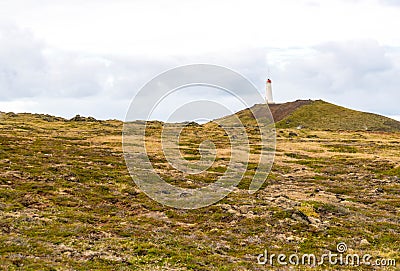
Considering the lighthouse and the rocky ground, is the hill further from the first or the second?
the rocky ground

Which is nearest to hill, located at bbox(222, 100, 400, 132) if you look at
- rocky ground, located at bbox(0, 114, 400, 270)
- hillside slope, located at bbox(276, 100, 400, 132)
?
hillside slope, located at bbox(276, 100, 400, 132)

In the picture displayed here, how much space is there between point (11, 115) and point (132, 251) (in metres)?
120

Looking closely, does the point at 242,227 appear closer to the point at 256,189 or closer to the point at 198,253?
the point at 198,253

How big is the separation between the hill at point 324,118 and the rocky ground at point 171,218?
3812 inches

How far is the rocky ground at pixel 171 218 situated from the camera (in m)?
23.9

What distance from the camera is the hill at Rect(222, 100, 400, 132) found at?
501 ft

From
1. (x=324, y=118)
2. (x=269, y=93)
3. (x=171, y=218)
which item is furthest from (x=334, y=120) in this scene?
(x=171, y=218)

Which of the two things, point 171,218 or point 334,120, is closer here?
point 171,218

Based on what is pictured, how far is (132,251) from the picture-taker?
24.7 metres

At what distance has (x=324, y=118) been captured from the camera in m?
163

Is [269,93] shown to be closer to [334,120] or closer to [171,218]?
[334,120]

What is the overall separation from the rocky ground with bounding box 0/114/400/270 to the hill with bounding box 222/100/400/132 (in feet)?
318

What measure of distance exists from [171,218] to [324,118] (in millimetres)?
138709

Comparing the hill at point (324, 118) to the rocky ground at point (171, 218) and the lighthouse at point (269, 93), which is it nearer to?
the lighthouse at point (269, 93)
